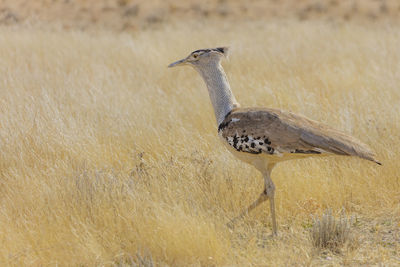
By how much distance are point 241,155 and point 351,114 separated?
1.95 m

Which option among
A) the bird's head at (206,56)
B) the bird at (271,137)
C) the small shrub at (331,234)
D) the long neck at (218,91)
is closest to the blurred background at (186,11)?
the bird's head at (206,56)

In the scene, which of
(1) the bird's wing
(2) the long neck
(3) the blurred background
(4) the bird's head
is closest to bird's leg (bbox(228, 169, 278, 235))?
(1) the bird's wing

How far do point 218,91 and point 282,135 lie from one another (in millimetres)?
684

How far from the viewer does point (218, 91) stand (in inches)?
140

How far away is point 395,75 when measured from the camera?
598 cm

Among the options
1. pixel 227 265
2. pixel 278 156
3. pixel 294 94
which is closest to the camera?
pixel 227 265

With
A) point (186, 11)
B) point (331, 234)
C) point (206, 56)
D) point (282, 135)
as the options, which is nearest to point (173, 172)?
point (206, 56)

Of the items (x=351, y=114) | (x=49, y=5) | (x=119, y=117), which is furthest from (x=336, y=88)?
(x=49, y=5)

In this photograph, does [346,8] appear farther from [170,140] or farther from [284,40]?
[170,140]

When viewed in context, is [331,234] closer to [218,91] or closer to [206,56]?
[218,91]

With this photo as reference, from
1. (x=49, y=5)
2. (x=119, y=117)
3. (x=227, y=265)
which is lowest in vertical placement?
(x=227, y=265)

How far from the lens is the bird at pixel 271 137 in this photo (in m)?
2.98

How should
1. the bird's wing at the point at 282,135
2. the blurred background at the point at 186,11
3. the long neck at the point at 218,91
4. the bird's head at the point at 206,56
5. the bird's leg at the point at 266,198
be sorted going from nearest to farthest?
the bird's wing at the point at 282,135 → the bird's leg at the point at 266,198 → the long neck at the point at 218,91 → the bird's head at the point at 206,56 → the blurred background at the point at 186,11

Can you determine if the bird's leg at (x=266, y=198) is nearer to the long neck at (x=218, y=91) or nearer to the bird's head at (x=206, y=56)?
the long neck at (x=218, y=91)
